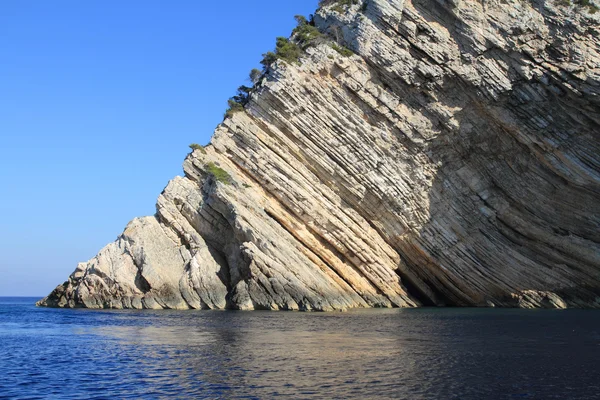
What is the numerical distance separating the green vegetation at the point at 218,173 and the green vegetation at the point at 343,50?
1229cm

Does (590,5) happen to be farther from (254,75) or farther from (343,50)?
(254,75)

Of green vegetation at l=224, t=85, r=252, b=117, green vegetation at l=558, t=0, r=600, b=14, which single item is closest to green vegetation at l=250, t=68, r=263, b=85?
green vegetation at l=224, t=85, r=252, b=117

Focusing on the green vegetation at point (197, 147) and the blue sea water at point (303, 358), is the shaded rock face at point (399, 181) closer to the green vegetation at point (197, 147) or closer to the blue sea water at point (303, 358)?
the green vegetation at point (197, 147)

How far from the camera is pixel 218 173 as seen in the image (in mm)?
44844

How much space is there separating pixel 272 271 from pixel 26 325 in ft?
48.1

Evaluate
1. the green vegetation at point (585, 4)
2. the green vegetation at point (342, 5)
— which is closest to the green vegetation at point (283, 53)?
the green vegetation at point (342, 5)

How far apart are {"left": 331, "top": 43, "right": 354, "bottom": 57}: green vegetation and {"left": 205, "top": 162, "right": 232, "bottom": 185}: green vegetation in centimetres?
1229

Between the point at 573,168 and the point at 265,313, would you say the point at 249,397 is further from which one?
the point at 573,168

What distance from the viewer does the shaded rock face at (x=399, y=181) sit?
41312 mm

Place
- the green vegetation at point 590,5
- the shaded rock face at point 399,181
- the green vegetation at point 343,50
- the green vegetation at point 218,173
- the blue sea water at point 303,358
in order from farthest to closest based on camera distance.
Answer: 1. the green vegetation at point 343,50
2. the green vegetation at point 218,173
3. the shaded rock face at point 399,181
4. the green vegetation at point 590,5
5. the blue sea water at point 303,358

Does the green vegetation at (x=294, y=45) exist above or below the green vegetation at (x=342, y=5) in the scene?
below

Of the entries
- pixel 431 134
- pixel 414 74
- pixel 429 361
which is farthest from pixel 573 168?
pixel 429 361

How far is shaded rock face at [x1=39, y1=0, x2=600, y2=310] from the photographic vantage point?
4131cm

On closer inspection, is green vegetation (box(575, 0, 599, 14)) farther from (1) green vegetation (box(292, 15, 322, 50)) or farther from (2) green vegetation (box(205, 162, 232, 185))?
(2) green vegetation (box(205, 162, 232, 185))
